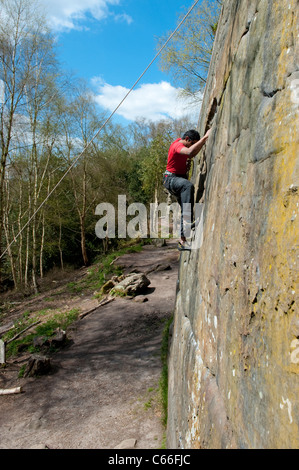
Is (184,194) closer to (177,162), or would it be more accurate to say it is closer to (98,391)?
(177,162)

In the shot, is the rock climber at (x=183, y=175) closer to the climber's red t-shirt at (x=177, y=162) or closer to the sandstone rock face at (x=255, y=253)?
the climber's red t-shirt at (x=177, y=162)

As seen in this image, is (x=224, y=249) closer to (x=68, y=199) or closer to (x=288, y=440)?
(x=288, y=440)

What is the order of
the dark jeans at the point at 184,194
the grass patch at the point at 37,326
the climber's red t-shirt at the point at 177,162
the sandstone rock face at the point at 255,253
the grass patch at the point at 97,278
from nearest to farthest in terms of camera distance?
the sandstone rock face at the point at 255,253 < the dark jeans at the point at 184,194 < the climber's red t-shirt at the point at 177,162 < the grass patch at the point at 37,326 < the grass patch at the point at 97,278

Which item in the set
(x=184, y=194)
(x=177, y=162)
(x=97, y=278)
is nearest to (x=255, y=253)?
(x=184, y=194)

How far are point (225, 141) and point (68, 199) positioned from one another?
20842mm

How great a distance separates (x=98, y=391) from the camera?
22.5 feet

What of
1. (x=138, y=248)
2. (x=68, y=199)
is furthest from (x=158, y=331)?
(x=68, y=199)

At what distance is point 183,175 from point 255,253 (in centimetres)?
329

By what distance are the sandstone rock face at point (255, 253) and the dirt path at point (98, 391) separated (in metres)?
3.71

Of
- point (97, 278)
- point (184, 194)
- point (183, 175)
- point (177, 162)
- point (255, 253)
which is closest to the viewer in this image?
point (255, 253)

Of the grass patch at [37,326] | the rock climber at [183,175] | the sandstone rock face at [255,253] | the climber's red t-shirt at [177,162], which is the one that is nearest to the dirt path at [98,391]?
the grass patch at [37,326]

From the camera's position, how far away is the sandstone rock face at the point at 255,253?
3.73 feet

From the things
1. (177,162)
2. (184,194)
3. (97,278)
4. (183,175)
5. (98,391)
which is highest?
(177,162)

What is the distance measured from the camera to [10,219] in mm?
21906
